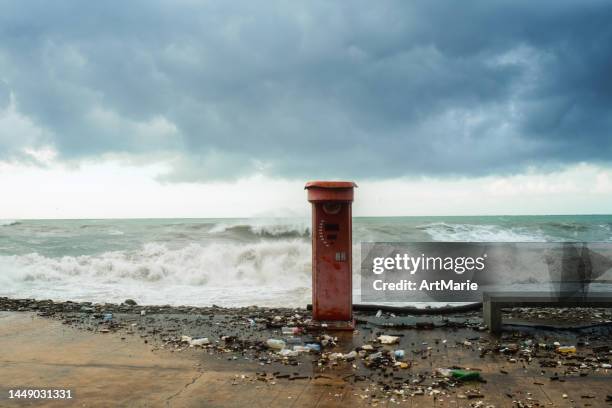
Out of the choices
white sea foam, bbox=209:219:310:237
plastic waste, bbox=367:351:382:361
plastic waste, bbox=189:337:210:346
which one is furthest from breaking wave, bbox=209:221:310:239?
plastic waste, bbox=367:351:382:361

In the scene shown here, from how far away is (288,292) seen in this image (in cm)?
1248

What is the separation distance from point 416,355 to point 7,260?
18.6 meters

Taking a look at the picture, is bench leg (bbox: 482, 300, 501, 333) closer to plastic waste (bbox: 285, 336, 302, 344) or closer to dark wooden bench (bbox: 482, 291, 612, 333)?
dark wooden bench (bbox: 482, 291, 612, 333)

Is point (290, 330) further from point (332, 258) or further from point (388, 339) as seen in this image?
point (388, 339)

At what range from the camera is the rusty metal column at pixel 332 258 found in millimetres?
7301

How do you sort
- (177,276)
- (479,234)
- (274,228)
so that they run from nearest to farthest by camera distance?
(177,276) → (274,228) → (479,234)

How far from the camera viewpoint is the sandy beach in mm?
4508

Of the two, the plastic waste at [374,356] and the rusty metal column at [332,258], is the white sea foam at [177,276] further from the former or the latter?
the plastic waste at [374,356]

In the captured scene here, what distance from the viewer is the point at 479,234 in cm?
3603

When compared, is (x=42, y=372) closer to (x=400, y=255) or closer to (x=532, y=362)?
(x=532, y=362)

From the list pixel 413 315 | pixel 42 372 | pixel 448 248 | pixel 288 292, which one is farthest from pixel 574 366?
pixel 448 248

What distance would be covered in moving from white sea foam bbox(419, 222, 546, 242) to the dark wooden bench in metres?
26.1

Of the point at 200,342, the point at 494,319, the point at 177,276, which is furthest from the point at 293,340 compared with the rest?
the point at 177,276

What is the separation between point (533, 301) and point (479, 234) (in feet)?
101
